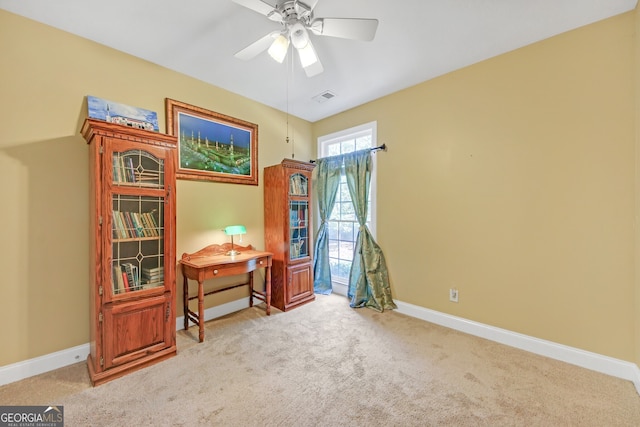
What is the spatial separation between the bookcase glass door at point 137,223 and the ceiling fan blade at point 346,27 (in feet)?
5.34

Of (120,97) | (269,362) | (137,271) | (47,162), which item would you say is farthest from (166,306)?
(120,97)

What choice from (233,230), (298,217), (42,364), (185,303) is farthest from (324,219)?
(42,364)

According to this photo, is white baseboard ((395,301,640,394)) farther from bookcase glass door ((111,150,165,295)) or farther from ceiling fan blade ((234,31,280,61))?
ceiling fan blade ((234,31,280,61))

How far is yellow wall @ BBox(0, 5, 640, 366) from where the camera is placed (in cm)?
190

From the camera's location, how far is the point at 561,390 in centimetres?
176

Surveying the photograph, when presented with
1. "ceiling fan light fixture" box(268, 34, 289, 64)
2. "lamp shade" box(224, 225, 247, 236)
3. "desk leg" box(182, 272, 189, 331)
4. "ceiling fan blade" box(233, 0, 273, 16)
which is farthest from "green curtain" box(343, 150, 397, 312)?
"ceiling fan blade" box(233, 0, 273, 16)

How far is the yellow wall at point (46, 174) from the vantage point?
6.19 ft

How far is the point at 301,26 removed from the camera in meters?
1.79

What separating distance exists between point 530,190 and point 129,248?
342cm

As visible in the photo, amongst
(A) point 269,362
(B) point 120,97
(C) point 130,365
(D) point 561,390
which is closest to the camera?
(D) point 561,390

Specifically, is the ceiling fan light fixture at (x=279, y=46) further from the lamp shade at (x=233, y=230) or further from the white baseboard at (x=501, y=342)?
the white baseboard at (x=501, y=342)

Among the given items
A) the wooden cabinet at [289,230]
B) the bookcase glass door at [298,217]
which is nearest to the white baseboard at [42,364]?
the wooden cabinet at [289,230]

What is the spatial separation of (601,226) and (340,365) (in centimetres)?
229

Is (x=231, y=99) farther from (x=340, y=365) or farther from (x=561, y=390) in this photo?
(x=561, y=390)
